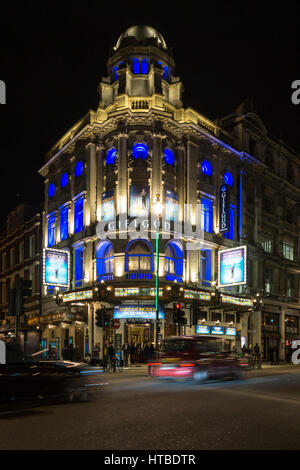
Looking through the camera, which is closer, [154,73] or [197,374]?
[197,374]

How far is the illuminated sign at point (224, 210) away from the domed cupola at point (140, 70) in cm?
780

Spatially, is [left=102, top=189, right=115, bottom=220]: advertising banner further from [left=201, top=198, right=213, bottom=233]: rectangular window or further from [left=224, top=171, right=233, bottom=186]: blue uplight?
[left=224, top=171, right=233, bottom=186]: blue uplight

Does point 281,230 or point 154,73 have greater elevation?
point 154,73

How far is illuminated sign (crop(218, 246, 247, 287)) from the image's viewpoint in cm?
3481

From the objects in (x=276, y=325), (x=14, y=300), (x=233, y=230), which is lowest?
(x=276, y=325)

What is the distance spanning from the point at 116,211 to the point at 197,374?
658 inches

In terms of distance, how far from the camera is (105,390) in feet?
50.1

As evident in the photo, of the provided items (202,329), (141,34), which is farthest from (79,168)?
(202,329)

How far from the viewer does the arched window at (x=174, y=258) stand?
32781mm

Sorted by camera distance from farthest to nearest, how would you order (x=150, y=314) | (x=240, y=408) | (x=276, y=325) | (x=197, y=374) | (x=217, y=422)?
(x=276, y=325) < (x=150, y=314) < (x=197, y=374) < (x=240, y=408) < (x=217, y=422)

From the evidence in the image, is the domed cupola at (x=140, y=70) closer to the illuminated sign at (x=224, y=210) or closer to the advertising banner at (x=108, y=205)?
the advertising banner at (x=108, y=205)

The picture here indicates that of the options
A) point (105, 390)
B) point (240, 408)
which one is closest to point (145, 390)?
point (105, 390)

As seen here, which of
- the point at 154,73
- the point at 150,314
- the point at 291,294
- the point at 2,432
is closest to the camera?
the point at 2,432

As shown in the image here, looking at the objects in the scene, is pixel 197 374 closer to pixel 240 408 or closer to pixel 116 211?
pixel 240 408
